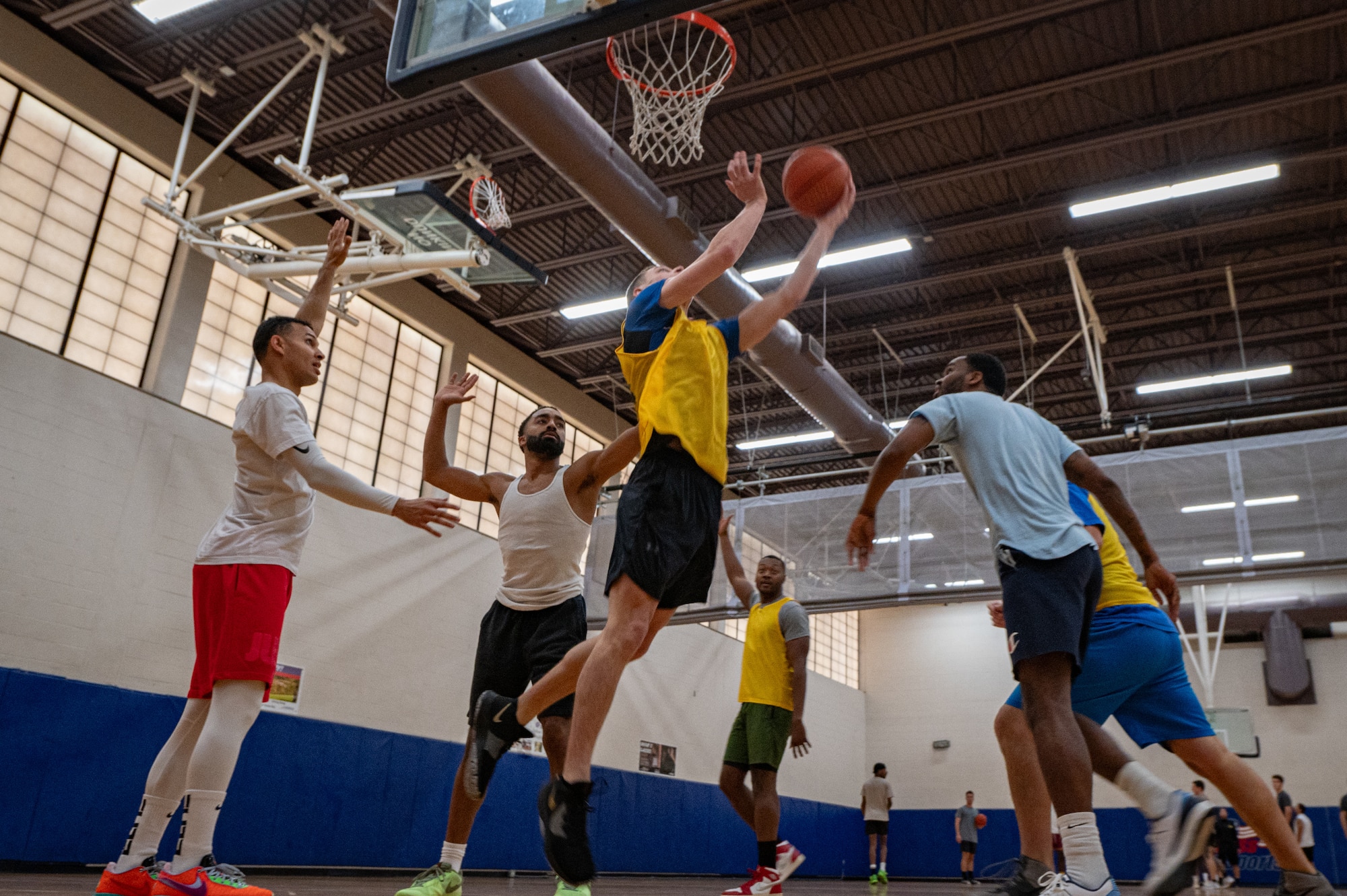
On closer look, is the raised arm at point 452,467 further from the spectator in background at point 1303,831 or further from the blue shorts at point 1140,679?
the spectator in background at point 1303,831

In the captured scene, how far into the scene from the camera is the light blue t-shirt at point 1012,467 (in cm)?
305

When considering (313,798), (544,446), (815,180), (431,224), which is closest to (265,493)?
(544,446)

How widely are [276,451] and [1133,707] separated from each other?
3.00 m

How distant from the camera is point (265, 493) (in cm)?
339

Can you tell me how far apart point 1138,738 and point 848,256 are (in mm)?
9252

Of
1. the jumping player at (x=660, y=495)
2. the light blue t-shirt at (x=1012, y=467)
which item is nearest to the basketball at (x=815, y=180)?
the jumping player at (x=660, y=495)

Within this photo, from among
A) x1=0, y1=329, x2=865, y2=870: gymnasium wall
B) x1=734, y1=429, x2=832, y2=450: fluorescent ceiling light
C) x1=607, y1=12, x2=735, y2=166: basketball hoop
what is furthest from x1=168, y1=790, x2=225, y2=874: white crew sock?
x1=734, y1=429, x2=832, y2=450: fluorescent ceiling light

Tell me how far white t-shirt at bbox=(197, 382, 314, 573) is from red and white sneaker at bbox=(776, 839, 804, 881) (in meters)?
3.13

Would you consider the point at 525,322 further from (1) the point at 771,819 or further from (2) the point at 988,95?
(1) the point at 771,819

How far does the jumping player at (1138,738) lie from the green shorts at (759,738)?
8.05 feet

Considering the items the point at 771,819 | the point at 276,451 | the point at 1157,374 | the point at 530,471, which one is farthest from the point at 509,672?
the point at 1157,374

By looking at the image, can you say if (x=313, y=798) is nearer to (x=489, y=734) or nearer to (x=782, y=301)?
(x=489, y=734)

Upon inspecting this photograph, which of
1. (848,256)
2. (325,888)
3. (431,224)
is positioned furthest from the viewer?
(848,256)

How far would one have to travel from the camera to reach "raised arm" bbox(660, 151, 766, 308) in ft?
10.2
